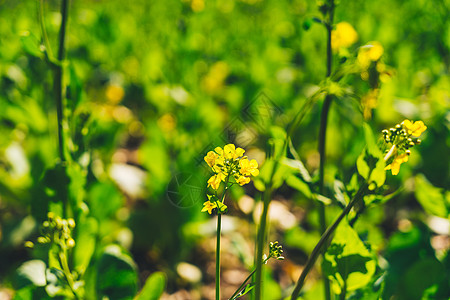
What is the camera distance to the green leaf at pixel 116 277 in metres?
1.23

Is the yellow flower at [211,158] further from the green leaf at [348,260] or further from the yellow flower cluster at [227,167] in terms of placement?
the green leaf at [348,260]

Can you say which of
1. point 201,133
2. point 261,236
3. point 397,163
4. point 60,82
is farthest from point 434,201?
point 201,133

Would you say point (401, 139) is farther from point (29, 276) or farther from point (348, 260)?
point (29, 276)

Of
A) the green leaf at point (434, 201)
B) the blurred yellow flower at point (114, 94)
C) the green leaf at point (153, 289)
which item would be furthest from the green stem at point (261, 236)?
the blurred yellow flower at point (114, 94)

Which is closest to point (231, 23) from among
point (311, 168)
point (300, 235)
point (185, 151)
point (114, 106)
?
point (114, 106)

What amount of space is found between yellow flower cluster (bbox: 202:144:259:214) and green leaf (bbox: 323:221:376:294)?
319 millimetres

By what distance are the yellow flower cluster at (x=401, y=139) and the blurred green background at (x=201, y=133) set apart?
0.48ft

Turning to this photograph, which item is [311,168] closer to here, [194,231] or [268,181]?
[194,231]

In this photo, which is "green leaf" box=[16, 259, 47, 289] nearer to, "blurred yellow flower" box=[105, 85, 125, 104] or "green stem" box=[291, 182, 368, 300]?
"green stem" box=[291, 182, 368, 300]

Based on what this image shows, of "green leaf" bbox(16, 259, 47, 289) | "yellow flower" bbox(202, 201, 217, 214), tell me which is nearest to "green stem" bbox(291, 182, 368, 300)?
"yellow flower" bbox(202, 201, 217, 214)

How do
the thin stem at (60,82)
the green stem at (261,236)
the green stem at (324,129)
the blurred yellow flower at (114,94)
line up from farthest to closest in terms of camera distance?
the blurred yellow flower at (114,94)
the thin stem at (60,82)
the green stem at (324,129)
the green stem at (261,236)

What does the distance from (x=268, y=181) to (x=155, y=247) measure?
1334 millimetres

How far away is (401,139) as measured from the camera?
0.82m

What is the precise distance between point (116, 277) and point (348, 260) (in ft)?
2.20
